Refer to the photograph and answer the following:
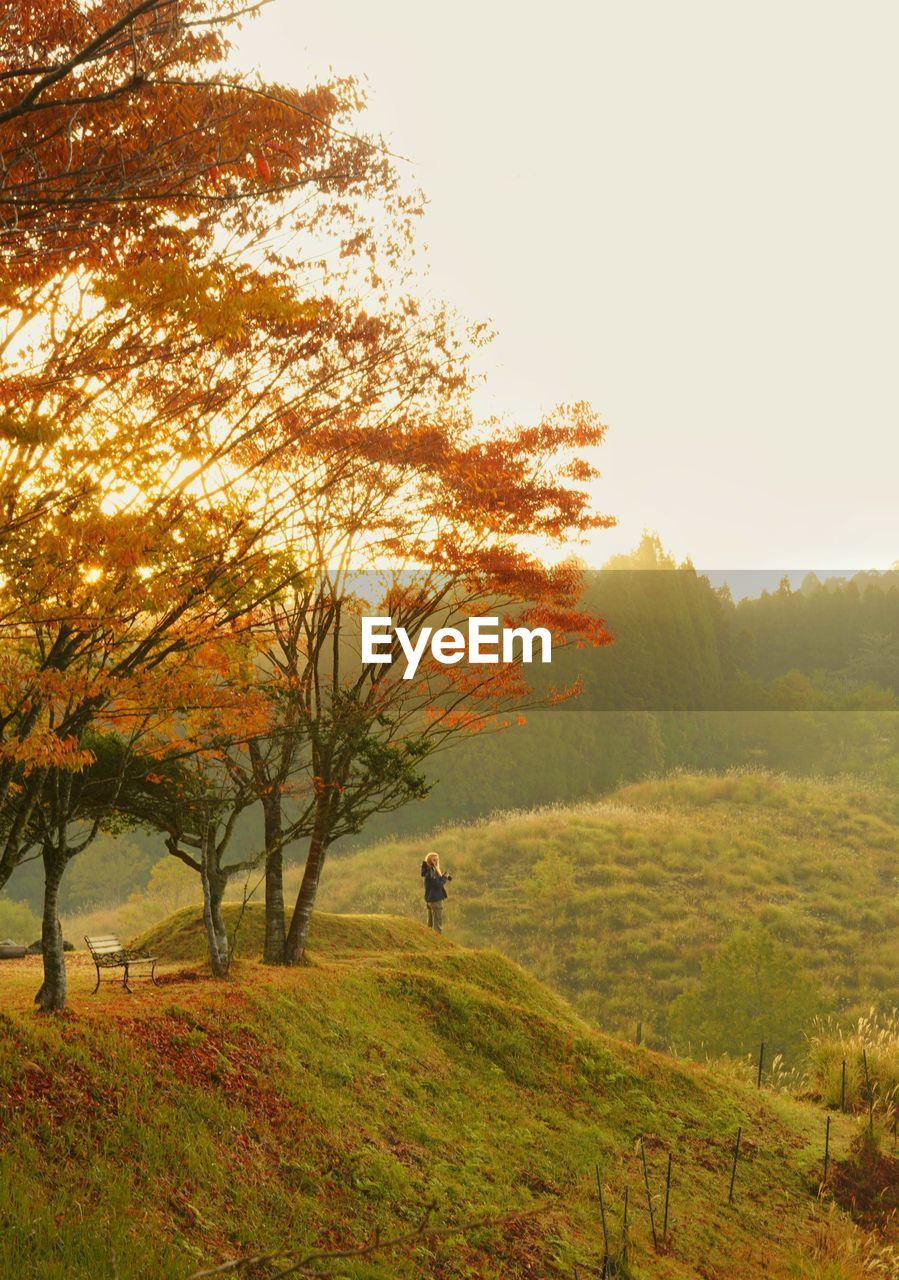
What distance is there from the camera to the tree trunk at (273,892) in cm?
1381

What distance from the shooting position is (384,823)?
1886 inches

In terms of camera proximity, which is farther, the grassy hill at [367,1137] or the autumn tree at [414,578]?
the autumn tree at [414,578]

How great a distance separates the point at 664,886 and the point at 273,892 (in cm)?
1839

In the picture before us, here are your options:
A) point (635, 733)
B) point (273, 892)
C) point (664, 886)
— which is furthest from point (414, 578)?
point (635, 733)

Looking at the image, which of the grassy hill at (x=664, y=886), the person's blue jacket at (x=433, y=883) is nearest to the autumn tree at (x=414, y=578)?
the person's blue jacket at (x=433, y=883)

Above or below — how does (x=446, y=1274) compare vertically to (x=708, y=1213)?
above

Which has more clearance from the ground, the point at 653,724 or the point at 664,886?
the point at 653,724

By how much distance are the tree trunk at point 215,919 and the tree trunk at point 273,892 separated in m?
1.41

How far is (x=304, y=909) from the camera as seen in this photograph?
45.7 ft

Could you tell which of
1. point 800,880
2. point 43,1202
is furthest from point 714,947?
point 43,1202

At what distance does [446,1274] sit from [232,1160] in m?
1.65

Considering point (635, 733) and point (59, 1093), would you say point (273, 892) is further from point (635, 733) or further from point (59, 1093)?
point (635, 733)

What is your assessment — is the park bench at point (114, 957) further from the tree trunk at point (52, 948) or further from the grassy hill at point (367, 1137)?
the tree trunk at point (52, 948)

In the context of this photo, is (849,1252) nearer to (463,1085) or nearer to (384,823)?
(463,1085)
